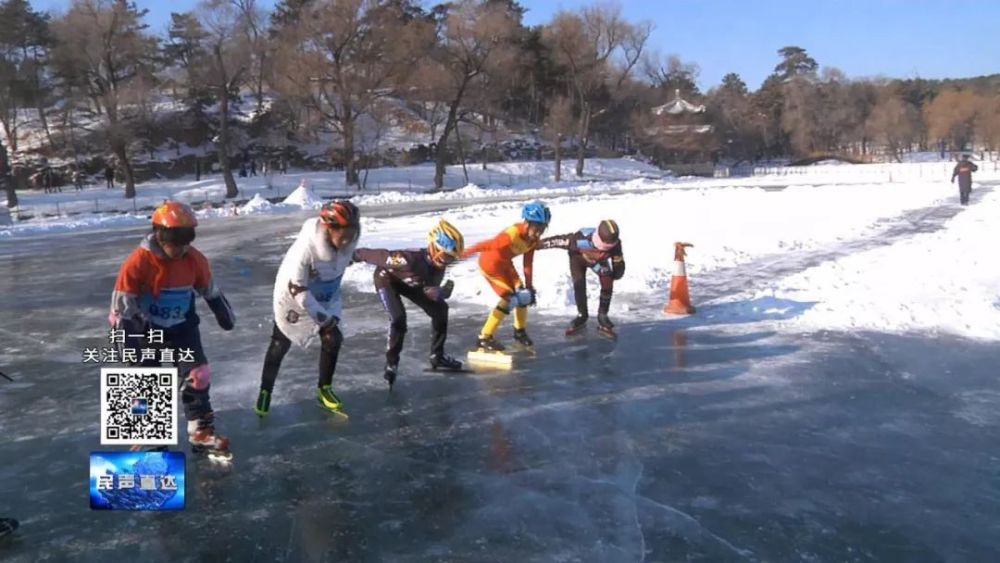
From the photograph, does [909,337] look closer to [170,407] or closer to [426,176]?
[170,407]

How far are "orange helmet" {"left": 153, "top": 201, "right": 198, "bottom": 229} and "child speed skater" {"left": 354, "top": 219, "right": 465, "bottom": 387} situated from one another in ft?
6.56

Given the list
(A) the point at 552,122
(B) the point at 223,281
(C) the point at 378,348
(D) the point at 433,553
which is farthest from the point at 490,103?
(D) the point at 433,553

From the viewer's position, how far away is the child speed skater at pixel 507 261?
7.42 meters

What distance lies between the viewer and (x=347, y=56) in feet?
173

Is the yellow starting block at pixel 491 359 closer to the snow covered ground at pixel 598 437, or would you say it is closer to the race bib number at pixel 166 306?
the snow covered ground at pixel 598 437

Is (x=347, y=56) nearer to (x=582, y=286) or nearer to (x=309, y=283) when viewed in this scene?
(x=582, y=286)

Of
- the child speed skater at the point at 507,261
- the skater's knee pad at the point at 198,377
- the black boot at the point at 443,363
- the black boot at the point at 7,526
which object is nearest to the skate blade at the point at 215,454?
the skater's knee pad at the point at 198,377

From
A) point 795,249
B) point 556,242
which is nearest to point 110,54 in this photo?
point 795,249

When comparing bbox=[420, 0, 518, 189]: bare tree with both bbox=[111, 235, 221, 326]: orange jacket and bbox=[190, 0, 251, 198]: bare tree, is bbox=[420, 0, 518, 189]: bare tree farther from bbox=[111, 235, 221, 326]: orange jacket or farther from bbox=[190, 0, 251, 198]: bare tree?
bbox=[111, 235, 221, 326]: orange jacket

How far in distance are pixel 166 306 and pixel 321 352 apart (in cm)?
128

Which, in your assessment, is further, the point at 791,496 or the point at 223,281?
the point at 223,281

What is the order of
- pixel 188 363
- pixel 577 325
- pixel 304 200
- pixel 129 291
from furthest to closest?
pixel 304 200, pixel 577 325, pixel 188 363, pixel 129 291

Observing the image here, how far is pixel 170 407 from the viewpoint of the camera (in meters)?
4.26

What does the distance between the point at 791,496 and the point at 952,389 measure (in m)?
2.82
